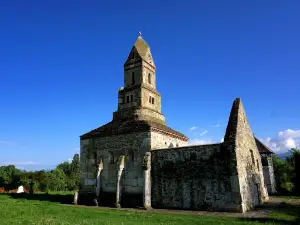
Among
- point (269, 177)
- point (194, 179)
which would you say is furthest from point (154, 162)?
point (269, 177)

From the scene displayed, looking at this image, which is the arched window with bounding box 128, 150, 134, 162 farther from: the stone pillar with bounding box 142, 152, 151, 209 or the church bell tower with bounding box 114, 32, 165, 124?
the church bell tower with bounding box 114, 32, 165, 124

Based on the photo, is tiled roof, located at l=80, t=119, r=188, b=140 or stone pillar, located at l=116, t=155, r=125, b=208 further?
tiled roof, located at l=80, t=119, r=188, b=140

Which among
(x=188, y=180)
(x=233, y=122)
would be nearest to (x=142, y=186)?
(x=188, y=180)

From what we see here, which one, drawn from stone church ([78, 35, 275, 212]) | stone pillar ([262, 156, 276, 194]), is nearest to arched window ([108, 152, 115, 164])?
stone church ([78, 35, 275, 212])

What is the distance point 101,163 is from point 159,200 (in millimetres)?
7283

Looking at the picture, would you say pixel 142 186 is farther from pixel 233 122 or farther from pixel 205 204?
pixel 233 122

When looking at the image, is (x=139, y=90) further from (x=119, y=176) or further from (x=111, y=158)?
(x=119, y=176)

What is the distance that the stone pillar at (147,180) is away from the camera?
2184 centimetres

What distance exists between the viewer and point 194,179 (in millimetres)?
20953

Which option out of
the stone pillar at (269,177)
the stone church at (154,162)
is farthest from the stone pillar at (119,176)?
the stone pillar at (269,177)

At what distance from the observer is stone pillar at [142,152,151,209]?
71.7ft

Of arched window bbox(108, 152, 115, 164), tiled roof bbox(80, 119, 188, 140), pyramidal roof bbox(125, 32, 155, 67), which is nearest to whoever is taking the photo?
tiled roof bbox(80, 119, 188, 140)

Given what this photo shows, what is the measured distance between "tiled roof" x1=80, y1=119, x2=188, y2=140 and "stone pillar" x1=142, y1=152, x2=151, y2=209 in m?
2.68

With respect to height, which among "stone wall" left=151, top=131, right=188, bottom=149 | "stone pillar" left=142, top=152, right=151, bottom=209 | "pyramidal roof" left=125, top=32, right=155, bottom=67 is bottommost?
"stone pillar" left=142, top=152, right=151, bottom=209
